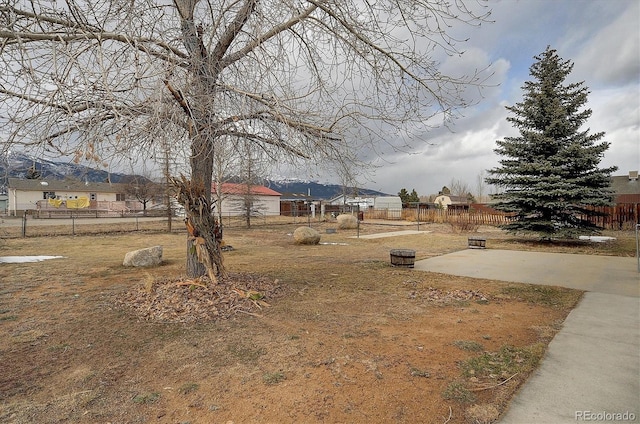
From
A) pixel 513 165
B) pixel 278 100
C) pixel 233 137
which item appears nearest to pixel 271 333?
pixel 278 100

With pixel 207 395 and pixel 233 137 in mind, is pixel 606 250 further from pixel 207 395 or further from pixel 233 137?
pixel 207 395

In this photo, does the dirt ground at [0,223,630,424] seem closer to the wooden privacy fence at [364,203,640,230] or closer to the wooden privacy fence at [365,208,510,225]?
the wooden privacy fence at [364,203,640,230]

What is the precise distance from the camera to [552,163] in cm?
1331

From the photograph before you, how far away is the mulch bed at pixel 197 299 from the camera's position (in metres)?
4.73

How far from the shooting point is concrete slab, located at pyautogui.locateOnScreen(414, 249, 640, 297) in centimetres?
667

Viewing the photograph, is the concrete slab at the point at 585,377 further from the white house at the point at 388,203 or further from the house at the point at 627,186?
the white house at the point at 388,203

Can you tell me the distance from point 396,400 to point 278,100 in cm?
350

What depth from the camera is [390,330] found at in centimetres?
421

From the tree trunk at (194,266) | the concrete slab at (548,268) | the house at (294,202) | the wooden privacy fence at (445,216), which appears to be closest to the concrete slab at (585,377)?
the concrete slab at (548,268)

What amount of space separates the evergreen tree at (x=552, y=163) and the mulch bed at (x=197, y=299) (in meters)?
12.0

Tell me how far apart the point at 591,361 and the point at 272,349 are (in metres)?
3.17

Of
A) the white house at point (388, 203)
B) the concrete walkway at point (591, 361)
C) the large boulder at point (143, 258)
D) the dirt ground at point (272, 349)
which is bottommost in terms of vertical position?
the dirt ground at point (272, 349)

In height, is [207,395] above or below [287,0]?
below

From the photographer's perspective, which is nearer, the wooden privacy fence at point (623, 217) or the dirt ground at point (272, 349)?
the dirt ground at point (272, 349)
